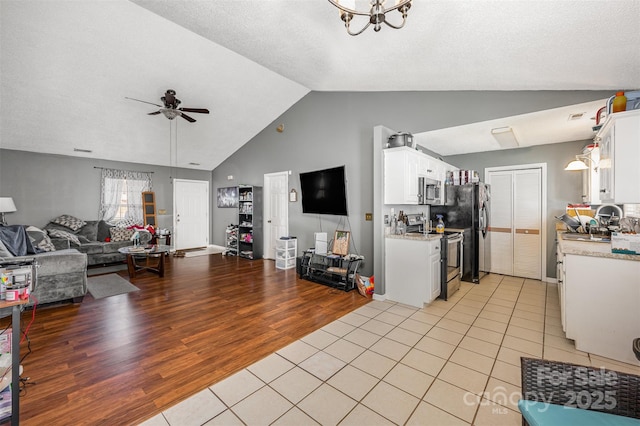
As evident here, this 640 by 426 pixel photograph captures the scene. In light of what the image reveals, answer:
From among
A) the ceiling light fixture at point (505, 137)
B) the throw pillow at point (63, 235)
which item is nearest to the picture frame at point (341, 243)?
the ceiling light fixture at point (505, 137)

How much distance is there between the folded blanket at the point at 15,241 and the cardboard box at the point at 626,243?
6.75m

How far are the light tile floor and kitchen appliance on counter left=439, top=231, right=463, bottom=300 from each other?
17.4 inches

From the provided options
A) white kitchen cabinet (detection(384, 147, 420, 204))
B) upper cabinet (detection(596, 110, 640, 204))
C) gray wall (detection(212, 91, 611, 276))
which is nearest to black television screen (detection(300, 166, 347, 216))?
gray wall (detection(212, 91, 611, 276))

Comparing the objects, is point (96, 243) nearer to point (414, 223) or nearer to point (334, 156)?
point (334, 156)

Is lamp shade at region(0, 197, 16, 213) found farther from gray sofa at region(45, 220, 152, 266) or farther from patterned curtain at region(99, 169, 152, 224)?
patterned curtain at region(99, 169, 152, 224)

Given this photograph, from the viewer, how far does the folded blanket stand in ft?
11.6

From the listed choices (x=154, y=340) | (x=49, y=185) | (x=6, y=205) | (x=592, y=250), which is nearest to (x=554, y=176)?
(x=592, y=250)

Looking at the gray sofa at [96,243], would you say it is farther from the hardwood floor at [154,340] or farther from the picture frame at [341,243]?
the picture frame at [341,243]

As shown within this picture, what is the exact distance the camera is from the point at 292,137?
5.66m

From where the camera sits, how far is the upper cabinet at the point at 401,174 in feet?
11.7

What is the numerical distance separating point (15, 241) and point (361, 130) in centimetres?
534

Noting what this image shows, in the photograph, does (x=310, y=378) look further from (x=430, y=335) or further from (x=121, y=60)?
(x=121, y=60)

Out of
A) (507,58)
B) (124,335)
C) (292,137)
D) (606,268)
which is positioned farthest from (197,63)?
(606,268)

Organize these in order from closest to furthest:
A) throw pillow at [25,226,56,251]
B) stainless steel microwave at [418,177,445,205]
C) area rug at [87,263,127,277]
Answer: stainless steel microwave at [418,177,445,205], throw pillow at [25,226,56,251], area rug at [87,263,127,277]
